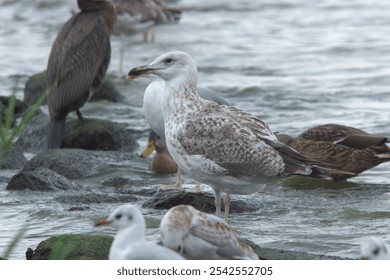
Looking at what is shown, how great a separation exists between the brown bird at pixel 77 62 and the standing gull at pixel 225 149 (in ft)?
14.8

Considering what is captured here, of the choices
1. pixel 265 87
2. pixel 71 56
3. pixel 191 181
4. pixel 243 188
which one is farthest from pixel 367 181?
pixel 265 87

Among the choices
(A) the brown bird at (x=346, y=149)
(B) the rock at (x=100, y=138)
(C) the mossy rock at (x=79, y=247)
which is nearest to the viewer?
(C) the mossy rock at (x=79, y=247)

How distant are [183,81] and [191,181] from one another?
2.72m

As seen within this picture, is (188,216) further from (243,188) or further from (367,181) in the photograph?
(367,181)

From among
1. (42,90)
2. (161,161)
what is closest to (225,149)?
(161,161)

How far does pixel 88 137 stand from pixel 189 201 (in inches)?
138

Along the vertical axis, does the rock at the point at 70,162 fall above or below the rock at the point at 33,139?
above

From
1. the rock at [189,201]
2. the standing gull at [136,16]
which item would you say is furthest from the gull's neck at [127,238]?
the standing gull at [136,16]

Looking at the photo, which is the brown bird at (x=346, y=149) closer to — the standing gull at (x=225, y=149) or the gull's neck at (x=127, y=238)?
the standing gull at (x=225, y=149)

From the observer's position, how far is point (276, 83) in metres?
16.8

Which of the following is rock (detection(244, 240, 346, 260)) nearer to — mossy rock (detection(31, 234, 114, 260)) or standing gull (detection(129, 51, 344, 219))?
standing gull (detection(129, 51, 344, 219))

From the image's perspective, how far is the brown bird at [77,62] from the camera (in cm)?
1287

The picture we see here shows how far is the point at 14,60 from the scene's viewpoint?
19453 mm

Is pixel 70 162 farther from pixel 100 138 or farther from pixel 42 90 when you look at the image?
pixel 42 90
